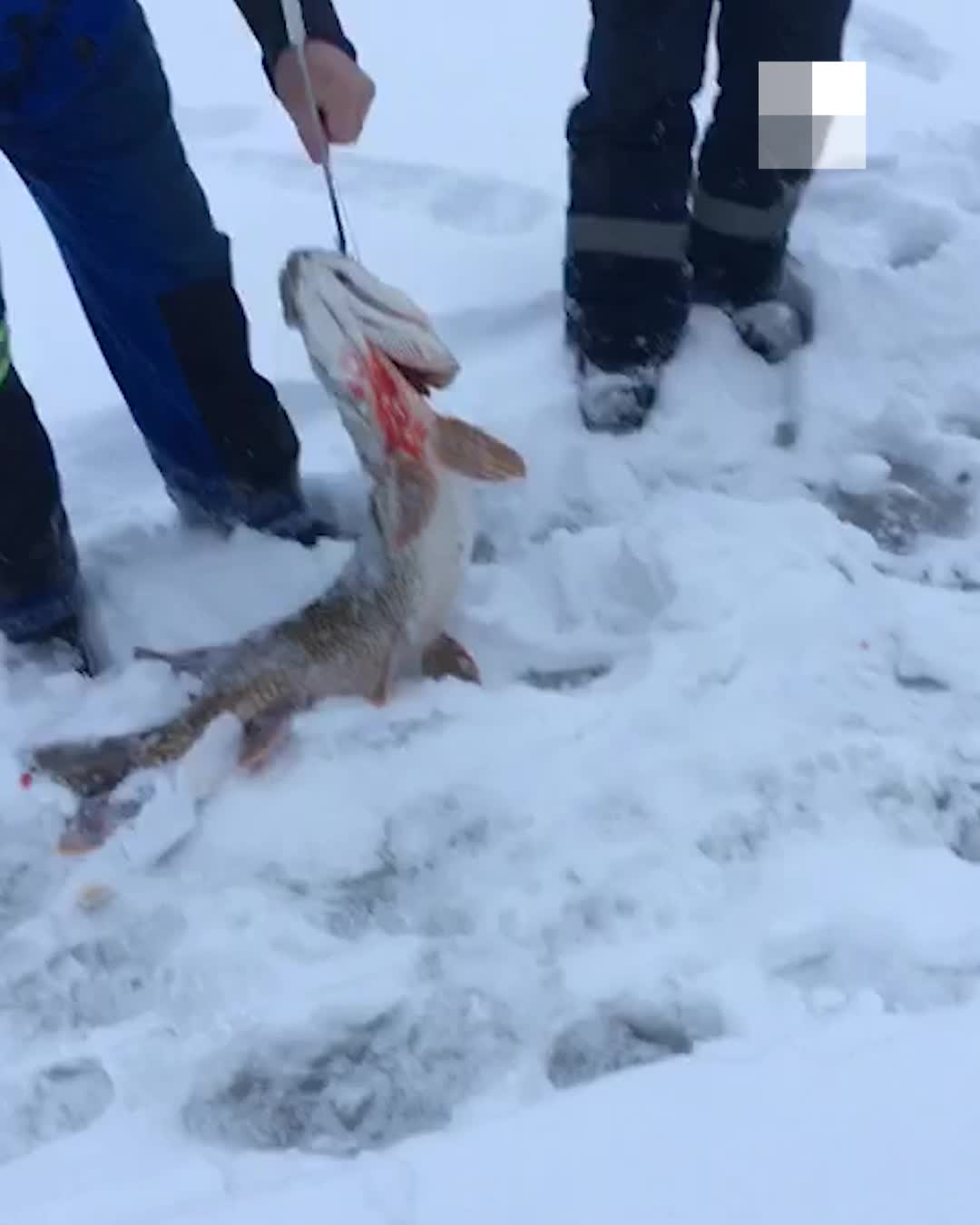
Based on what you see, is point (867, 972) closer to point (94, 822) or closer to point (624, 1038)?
point (624, 1038)

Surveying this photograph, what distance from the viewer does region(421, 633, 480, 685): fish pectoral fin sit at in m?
2.03

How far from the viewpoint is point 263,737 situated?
1.92m

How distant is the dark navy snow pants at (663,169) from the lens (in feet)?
7.67

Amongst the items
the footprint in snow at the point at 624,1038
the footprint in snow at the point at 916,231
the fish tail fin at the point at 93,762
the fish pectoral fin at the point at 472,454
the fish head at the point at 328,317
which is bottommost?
the footprint in snow at the point at 624,1038

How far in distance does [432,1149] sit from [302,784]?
1.90 ft

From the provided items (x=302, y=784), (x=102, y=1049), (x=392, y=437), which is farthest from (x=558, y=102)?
(x=102, y=1049)

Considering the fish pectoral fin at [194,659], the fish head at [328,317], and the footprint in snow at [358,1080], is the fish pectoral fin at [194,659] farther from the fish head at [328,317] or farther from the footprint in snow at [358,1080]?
the footprint in snow at [358,1080]

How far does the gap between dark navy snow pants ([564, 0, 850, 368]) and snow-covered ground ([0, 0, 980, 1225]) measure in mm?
142

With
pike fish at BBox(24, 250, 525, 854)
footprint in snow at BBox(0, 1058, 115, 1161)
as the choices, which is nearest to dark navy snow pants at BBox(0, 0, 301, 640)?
pike fish at BBox(24, 250, 525, 854)

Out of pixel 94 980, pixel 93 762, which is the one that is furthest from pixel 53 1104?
pixel 93 762

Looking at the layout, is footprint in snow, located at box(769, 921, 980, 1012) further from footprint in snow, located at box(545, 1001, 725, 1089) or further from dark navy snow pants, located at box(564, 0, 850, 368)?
dark navy snow pants, located at box(564, 0, 850, 368)

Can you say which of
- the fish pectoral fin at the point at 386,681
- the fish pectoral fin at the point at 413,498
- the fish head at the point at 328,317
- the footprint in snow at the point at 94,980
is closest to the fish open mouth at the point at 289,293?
the fish head at the point at 328,317

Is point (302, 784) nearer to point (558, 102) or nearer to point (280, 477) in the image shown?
point (280, 477)

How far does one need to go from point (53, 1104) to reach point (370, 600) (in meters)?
0.73
